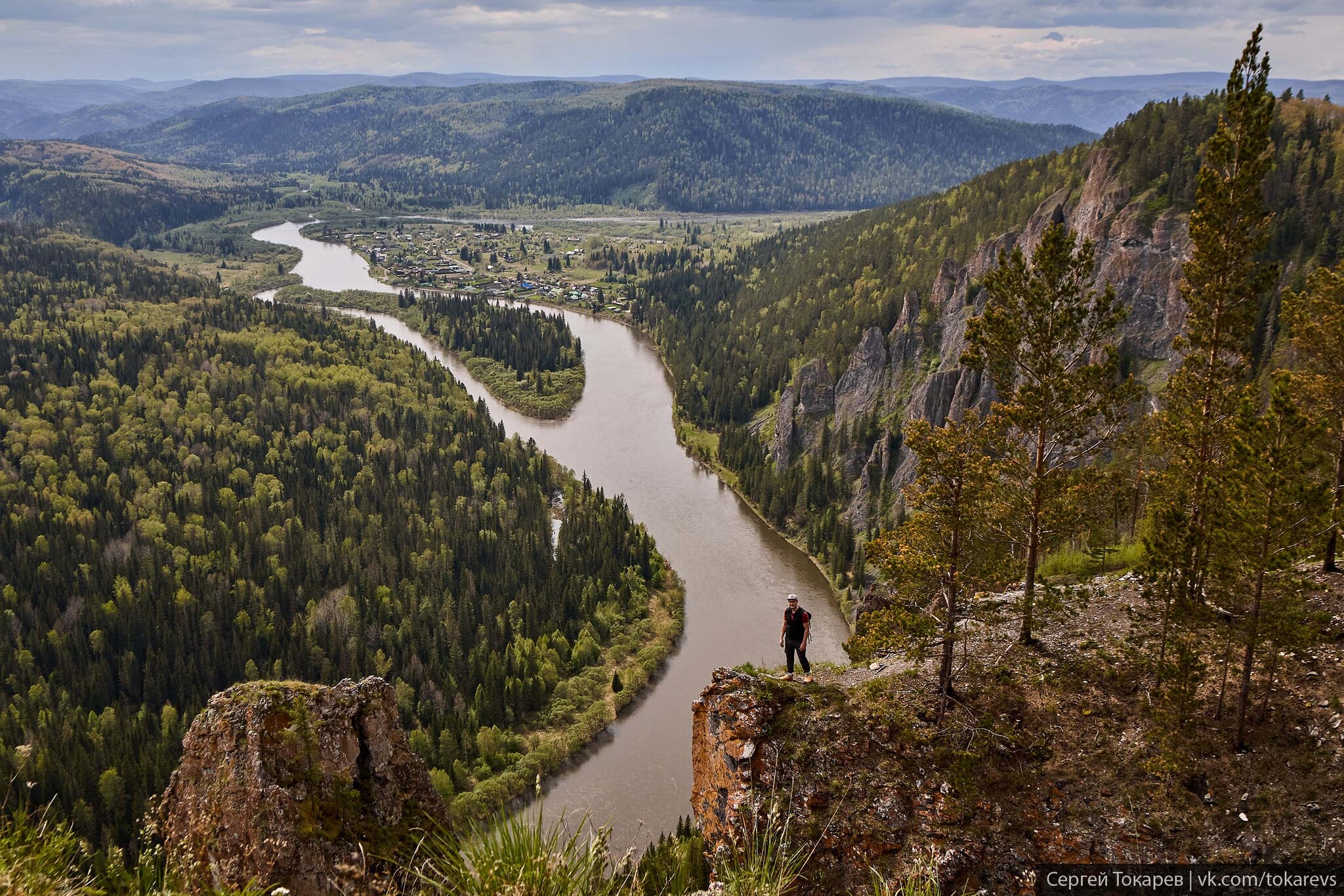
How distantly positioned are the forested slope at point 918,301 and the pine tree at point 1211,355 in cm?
2535

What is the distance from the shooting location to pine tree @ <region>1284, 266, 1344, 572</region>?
2542 centimetres

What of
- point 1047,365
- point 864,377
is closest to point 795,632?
point 1047,365

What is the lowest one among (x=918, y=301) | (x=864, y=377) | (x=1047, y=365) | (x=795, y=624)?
(x=864, y=377)

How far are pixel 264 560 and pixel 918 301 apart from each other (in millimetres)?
74039

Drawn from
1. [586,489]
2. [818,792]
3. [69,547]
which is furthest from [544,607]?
[818,792]

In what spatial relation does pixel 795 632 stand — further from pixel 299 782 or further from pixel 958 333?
pixel 958 333

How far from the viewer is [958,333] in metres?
90.0

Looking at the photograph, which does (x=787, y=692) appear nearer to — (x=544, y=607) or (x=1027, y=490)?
(x=1027, y=490)

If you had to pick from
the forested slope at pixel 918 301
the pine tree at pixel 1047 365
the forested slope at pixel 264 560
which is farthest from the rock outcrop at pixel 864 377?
the pine tree at pixel 1047 365

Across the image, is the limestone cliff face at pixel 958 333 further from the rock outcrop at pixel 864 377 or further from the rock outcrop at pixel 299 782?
the rock outcrop at pixel 299 782

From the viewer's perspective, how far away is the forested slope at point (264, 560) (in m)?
56.0

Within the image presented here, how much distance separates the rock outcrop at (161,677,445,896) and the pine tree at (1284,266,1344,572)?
2594 cm

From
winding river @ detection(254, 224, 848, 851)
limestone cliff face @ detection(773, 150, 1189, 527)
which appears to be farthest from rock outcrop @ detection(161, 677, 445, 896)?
limestone cliff face @ detection(773, 150, 1189, 527)

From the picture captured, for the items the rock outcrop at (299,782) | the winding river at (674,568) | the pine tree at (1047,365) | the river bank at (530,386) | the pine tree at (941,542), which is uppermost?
the pine tree at (1047,365)
